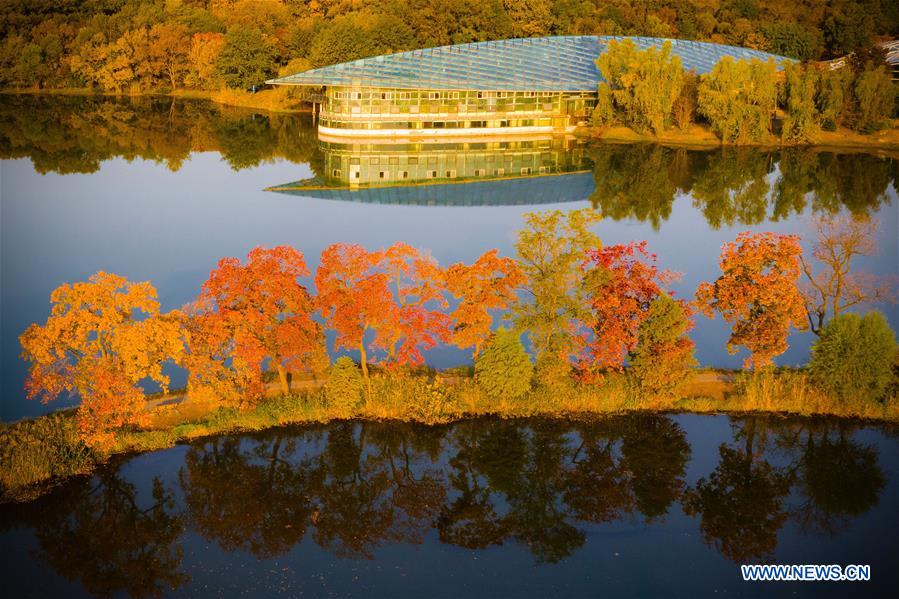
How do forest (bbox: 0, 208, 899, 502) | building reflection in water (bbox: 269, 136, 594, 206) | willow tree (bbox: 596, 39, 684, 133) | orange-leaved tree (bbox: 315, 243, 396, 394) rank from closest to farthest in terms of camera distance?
forest (bbox: 0, 208, 899, 502), orange-leaved tree (bbox: 315, 243, 396, 394), building reflection in water (bbox: 269, 136, 594, 206), willow tree (bbox: 596, 39, 684, 133)

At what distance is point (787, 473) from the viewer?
1288cm

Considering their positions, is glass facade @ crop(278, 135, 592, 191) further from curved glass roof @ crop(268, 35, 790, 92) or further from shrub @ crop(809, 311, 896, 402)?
shrub @ crop(809, 311, 896, 402)

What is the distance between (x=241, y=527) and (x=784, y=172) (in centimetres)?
2713

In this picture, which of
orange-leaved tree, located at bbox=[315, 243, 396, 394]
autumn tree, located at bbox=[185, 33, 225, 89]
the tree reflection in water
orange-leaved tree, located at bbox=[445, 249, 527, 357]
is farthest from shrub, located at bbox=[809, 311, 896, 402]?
autumn tree, located at bbox=[185, 33, 225, 89]

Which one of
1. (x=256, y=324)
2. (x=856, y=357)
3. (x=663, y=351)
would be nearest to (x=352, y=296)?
(x=256, y=324)

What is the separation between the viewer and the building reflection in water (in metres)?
28.8

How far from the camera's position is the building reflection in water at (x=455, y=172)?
28.8 m

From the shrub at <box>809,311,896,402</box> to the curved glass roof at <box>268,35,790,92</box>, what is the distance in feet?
93.8

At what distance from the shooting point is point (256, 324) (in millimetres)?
13812

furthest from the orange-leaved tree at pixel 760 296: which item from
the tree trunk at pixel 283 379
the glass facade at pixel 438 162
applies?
the glass facade at pixel 438 162

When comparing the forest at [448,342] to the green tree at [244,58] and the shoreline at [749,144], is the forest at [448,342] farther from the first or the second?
the green tree at [244,58]

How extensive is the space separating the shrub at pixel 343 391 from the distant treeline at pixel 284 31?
38832mm

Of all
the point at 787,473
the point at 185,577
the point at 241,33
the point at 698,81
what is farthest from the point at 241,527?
the point at 241,33

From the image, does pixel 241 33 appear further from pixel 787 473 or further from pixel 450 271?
pixel 787 473
